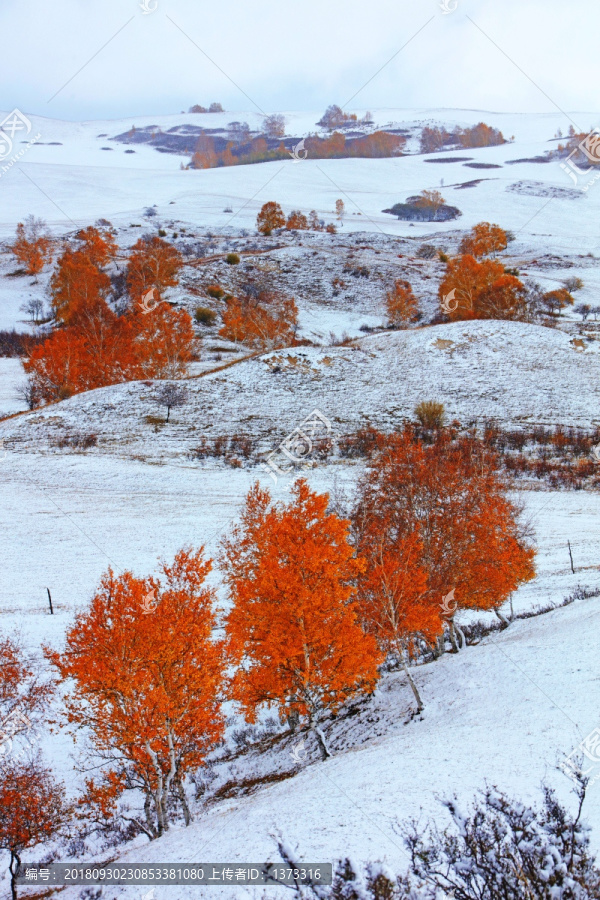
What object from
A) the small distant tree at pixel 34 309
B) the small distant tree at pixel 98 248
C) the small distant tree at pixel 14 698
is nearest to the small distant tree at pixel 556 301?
the small distant tree at pixel 14 698

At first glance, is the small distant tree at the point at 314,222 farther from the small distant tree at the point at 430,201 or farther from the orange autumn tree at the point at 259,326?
the orange autumn tree at the point at 259,326

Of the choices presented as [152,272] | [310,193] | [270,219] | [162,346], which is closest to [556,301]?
[162,346]

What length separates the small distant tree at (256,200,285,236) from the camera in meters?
111

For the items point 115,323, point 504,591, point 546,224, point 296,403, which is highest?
point 546,224

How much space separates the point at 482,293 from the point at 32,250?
80587 mm

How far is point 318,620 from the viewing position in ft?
46.1

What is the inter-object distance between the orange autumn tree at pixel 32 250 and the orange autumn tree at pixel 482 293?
72.3m

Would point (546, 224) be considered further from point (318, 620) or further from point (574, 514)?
point (318, 620)

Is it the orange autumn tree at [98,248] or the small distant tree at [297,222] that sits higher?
the small distant tree at [297,222]

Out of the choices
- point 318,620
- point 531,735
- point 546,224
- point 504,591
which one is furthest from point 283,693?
point 546,224

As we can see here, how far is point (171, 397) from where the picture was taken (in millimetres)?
44656

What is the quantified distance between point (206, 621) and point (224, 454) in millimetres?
23500

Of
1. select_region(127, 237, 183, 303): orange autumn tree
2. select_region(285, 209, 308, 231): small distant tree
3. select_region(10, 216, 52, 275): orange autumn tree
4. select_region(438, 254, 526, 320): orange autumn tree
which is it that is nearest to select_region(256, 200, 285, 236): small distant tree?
select_region(285, 209, 308, 231): small distant tree

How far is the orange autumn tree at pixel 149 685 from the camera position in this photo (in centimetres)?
1284
